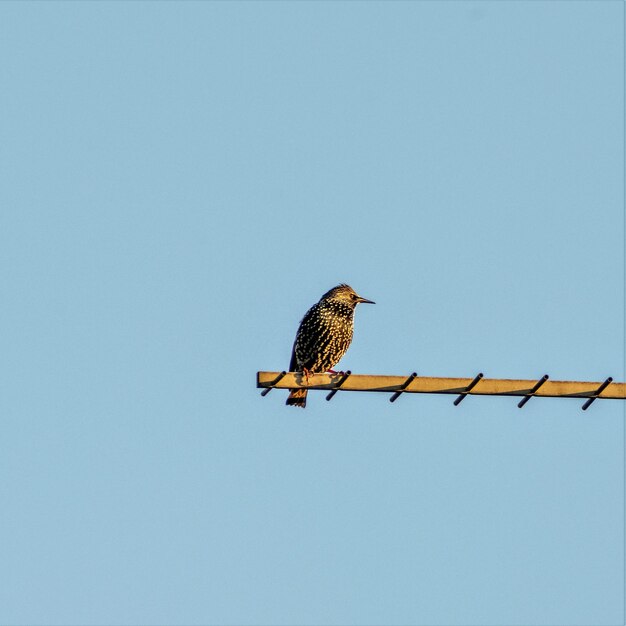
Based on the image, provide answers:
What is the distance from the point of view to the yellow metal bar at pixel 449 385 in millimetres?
10789

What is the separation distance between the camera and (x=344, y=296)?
16.5 meters

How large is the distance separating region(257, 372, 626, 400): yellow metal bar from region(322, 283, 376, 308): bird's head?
5.45m

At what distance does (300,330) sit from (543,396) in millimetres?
6024

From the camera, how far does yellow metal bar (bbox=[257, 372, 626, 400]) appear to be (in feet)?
35.4

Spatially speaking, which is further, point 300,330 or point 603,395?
point 300,330

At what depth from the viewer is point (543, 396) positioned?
1095cm

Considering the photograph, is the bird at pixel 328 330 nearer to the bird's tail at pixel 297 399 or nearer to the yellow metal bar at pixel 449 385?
the bird's tail at pixel 297 399

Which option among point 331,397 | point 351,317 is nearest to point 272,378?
point 331,397

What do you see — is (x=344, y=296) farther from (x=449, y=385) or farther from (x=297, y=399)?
(x=449, y=385)

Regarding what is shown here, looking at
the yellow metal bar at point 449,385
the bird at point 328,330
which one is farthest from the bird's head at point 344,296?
the yellow metal bar at point 449,385

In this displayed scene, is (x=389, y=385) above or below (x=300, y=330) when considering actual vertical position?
below

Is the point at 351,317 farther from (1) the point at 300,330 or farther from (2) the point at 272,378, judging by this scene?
(2) the point at 272,378

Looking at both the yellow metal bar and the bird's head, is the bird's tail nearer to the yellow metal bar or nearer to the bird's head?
the bird's head

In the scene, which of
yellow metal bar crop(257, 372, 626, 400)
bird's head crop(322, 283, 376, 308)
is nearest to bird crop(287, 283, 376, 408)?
bird's head crop(322, 283, 376, 308)
